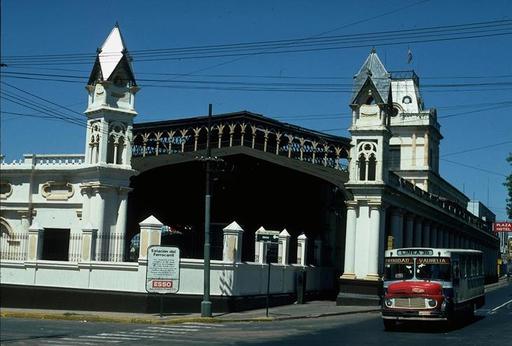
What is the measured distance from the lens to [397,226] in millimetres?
43312

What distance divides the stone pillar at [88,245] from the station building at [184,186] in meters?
0.06

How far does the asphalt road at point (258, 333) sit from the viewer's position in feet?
67.1

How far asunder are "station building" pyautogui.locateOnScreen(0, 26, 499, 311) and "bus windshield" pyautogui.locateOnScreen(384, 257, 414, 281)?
8041mm

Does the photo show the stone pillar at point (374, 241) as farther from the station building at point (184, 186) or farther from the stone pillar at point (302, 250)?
the stone pillar at point (302, 250)

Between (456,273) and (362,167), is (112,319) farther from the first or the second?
(362,167)

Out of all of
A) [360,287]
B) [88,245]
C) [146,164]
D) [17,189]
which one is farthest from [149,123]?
[360,287]

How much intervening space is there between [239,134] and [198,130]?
218 cm

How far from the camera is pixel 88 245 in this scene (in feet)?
105

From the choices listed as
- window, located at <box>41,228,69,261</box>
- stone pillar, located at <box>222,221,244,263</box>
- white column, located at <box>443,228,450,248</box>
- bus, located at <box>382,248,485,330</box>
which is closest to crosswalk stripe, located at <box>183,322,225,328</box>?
stone pillar, located at <box>222,221,244,263</box>

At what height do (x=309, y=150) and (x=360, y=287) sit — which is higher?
(x=309, y=150)

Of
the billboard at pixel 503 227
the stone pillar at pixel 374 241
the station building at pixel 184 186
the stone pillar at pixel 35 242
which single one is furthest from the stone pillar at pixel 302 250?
the billboard at pixel 503 227

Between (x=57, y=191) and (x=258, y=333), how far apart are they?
21372 mm

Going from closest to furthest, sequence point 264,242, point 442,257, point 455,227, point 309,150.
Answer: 1. point 442,257
2. point 264,242
3. point 309,150
4. point 455,227

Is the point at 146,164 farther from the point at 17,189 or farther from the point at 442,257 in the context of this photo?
the point at 442,257
